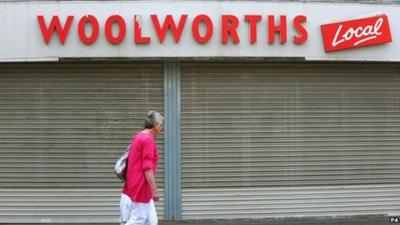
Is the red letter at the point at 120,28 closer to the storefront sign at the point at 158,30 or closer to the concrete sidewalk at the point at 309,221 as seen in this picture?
the storefront sign at the point at 158,30

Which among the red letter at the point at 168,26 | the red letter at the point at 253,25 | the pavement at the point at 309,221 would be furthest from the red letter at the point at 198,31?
the pavement at the point at 309,221

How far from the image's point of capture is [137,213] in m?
7.00

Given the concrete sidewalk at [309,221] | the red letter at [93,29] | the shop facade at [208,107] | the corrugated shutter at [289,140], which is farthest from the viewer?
the corrugated shutter at [289,140]

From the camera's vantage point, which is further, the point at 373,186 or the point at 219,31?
the point at 373,186

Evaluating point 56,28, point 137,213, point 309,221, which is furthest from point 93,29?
point 309,221

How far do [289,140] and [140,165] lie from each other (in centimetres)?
→ 442

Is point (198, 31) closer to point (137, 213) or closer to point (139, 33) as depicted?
point (139, 33)

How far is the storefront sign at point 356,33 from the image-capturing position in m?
10.4

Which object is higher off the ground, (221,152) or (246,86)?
(246,86)

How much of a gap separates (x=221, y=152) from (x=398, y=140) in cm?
291

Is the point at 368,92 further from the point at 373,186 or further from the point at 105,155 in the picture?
the point at 105,155

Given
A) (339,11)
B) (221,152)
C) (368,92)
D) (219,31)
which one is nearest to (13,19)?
(219,31)

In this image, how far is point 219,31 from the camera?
10258 mm

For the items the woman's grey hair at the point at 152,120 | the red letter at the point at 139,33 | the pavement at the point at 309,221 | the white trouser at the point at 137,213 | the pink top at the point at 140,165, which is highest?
the red letter at the point at 139,33
